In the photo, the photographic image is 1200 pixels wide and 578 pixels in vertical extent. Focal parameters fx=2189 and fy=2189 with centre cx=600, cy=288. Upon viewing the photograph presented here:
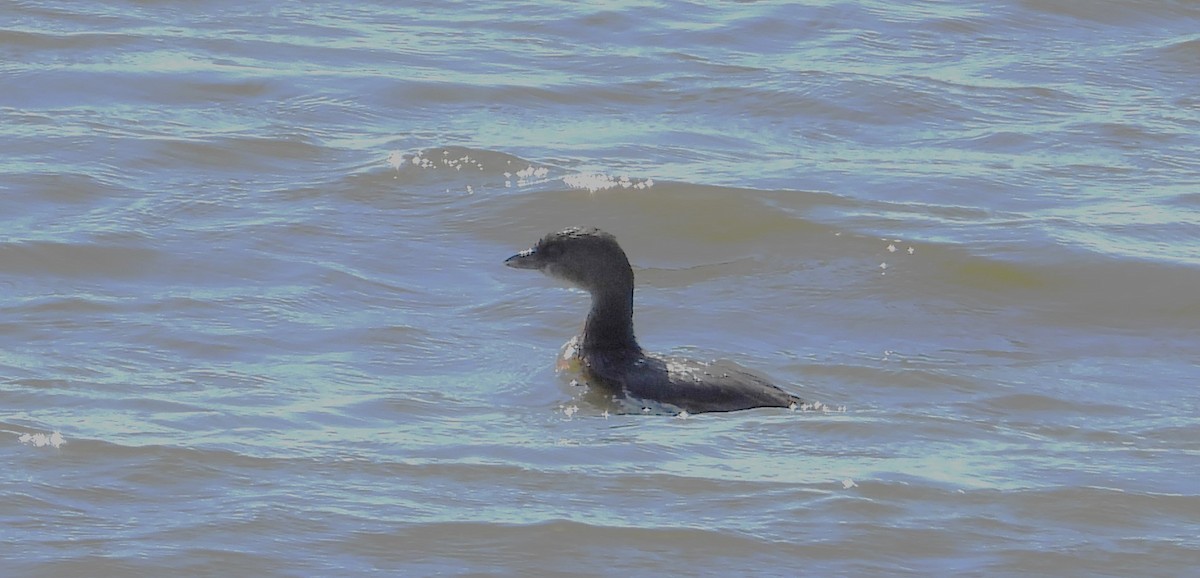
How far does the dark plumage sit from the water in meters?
0.21

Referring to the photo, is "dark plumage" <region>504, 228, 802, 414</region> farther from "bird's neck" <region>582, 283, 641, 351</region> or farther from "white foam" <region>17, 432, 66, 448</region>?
"white foam" <region>17, 432, 66, 448</region>

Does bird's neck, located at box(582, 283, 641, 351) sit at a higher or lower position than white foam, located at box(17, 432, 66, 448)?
lower

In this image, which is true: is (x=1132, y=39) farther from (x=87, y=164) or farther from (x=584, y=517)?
→ (x=584, y=517)

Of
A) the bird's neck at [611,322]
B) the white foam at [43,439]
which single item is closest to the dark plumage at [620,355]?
the bird's neck at [611,322]

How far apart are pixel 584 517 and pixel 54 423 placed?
1.92m

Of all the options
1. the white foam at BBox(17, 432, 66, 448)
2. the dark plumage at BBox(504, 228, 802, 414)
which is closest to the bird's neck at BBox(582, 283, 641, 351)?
the dark plumage at BBox(504, 228, 802, 414)

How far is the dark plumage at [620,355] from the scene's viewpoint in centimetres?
823

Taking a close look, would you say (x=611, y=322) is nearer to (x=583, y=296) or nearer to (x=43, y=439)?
(x=583, y=296)

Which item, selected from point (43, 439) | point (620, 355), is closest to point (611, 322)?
point (620, 355)

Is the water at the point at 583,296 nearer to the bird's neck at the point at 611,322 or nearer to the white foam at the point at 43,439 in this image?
the white foam at the point at 43,439

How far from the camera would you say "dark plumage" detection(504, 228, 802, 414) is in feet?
27.0

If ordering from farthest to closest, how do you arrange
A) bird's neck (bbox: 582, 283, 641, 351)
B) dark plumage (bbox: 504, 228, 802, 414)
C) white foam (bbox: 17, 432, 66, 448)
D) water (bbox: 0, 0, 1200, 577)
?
bird's neck (bbox: 582, 283, 641, 351) → dark plumage (bbox: 504, 228, 802, 414) → white foam (bbox: 17, 432, 66, 448) → water (bbox: 0, 0, 1200, 577)

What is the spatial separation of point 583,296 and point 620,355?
126cm

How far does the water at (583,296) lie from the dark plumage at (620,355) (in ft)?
0.69
